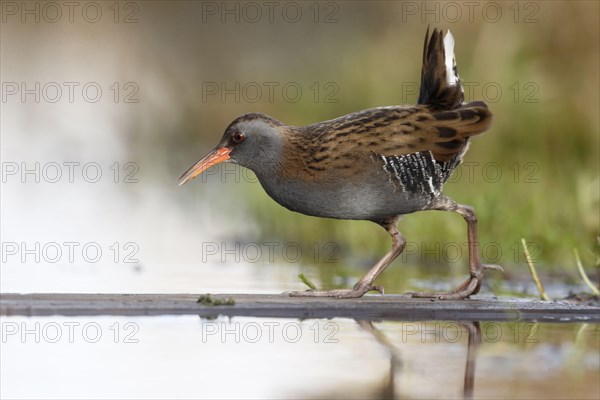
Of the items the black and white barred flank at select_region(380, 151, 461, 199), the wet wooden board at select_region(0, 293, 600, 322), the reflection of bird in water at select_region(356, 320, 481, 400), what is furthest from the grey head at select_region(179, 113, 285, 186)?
the reflection of bird in water at select_region(356, 320, 481, 400)

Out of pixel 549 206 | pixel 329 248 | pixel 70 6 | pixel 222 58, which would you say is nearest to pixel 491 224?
pixel 549 206

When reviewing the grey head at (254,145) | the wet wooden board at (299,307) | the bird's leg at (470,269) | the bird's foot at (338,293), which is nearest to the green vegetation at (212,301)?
the wet wooden board at (299,307)

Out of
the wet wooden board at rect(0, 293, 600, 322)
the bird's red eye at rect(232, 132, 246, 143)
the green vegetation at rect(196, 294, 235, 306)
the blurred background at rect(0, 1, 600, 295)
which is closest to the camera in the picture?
the wet wooden board at rect(0, 293, 600, 322)

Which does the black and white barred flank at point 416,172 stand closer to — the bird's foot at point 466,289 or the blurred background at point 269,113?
the bird's foot at point 466,289

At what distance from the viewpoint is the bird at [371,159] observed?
752cm

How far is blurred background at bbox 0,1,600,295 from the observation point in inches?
408

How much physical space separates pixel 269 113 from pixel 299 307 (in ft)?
29.6

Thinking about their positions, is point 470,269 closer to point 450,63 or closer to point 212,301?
point 450,63

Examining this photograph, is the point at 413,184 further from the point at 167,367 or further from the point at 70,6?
the point at 70,6

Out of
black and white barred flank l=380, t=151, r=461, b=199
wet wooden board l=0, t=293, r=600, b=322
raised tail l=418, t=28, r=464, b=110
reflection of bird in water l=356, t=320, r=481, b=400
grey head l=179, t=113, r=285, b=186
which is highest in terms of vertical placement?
raised tail l=418, t=28, r=464, b=110

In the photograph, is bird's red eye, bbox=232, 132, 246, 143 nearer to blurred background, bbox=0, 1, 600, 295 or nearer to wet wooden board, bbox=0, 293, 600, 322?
wet wooden board, bbox=0, 293, 600, 322

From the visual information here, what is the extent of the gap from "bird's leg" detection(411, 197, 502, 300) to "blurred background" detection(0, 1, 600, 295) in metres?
1.00

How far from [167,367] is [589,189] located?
17.7ft

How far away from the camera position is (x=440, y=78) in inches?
314
